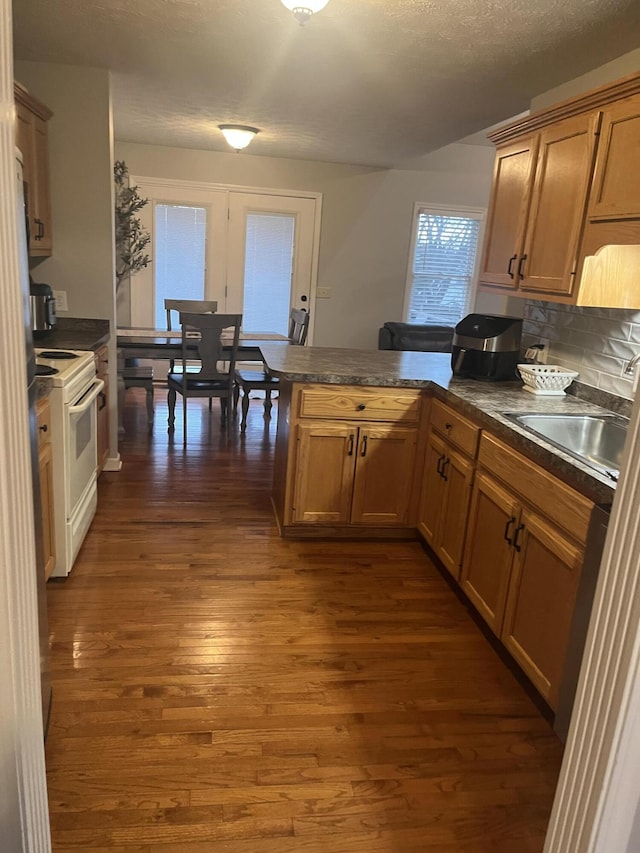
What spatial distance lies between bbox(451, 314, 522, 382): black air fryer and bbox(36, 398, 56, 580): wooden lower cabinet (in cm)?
197

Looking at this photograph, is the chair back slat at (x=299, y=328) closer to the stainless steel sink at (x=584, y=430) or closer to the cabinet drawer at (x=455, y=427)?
the cabinet drawer at (x=455, y=427)

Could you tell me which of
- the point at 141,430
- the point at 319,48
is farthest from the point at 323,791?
the point at 141,430

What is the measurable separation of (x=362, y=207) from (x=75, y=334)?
394 cm

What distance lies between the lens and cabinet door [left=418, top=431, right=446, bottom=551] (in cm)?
294

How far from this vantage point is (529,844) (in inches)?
63.5

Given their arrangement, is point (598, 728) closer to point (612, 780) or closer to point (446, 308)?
point (612, 780)

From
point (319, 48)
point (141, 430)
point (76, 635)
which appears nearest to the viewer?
point (76, 635)

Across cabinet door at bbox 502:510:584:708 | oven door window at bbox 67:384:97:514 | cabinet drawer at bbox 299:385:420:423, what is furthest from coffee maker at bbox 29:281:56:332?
cabinet door at bbox 502:510:584:708

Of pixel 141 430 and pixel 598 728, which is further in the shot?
pixel 141 430

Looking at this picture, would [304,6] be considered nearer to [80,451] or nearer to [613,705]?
[80,451]

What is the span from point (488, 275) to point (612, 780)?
8.44 ft

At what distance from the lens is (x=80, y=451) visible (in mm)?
2871

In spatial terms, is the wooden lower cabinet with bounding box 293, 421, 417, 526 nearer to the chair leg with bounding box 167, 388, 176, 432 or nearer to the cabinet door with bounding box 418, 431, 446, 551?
the cabinet door with bounding box 418, 431, 446, 551

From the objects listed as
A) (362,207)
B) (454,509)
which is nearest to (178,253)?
(362,207)
